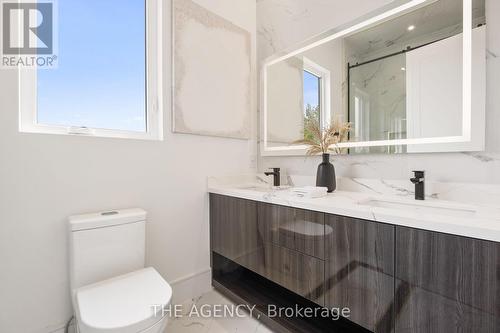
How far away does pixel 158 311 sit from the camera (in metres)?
1.04

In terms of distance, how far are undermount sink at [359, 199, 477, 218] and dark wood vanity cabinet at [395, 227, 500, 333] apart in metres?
0.20

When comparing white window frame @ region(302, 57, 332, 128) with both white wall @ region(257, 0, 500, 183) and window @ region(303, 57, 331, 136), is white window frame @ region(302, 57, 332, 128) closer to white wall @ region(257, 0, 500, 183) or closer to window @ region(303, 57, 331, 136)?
window @ region(303, 57, 331, 136)

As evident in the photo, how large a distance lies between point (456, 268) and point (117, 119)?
1952 millimetres

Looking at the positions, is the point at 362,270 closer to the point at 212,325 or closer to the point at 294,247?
the point at 294,247

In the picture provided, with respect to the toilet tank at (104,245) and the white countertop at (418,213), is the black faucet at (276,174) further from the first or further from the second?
the toilet tank at (104,245)

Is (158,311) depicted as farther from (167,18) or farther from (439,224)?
(167,18)

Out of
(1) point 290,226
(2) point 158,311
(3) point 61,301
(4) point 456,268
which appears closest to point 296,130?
(1) point 290,226

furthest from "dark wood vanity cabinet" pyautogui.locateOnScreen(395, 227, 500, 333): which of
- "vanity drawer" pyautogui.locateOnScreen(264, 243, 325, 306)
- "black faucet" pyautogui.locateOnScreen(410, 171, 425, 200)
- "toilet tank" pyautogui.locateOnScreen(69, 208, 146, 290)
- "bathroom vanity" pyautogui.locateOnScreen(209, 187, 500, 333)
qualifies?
"toilet tank" pyautogui.locateOnScreen(69, 208, 146, 290)

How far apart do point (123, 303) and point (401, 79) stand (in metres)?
1.97

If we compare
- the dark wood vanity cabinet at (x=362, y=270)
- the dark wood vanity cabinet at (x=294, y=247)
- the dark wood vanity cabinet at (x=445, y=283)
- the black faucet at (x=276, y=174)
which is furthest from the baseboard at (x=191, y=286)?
the dark wood vanity cabinet at (x=445, y=283)

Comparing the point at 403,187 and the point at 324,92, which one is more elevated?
the point at 324,92

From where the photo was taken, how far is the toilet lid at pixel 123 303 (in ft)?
3.10

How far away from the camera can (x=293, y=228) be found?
1.36 m

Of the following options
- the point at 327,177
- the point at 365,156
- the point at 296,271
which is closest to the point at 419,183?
the point at 365,156
